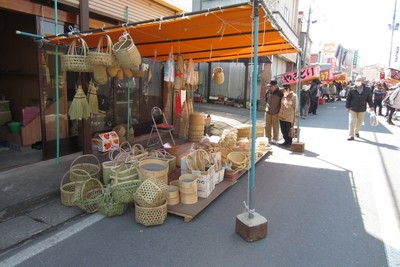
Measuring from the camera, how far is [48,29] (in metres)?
6.03

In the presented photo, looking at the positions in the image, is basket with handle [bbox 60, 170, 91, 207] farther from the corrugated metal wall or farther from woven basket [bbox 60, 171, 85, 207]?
the corrugated metal wall

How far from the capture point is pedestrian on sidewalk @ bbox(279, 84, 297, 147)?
328 inches

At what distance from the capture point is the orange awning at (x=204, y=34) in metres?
4.03

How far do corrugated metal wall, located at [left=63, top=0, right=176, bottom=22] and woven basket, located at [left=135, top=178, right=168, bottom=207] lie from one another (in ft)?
14.4

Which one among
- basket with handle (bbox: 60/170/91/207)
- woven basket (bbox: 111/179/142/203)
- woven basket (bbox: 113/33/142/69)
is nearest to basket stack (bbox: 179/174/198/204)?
woven basket (bbox: 111/179/142/203)

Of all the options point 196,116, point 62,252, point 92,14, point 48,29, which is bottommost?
point 62,252

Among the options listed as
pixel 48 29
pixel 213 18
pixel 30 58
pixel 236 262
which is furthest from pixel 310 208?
pixel 30 58

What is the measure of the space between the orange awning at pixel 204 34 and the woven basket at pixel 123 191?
7.56 feet

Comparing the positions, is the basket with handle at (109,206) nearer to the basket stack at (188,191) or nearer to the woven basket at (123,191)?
the woven basket at (123,191)

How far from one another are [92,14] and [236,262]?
621 cm

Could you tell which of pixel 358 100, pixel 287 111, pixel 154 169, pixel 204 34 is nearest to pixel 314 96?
pixel 358 100

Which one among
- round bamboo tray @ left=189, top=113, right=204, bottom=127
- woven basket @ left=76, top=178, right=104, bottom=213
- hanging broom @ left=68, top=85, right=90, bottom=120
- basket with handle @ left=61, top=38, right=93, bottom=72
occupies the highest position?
basket with handle @ left=61, top=38, right=93, bottom=72

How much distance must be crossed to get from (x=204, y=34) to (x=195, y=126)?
3.40 metres

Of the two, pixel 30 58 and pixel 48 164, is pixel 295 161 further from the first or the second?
pixel 30 58
